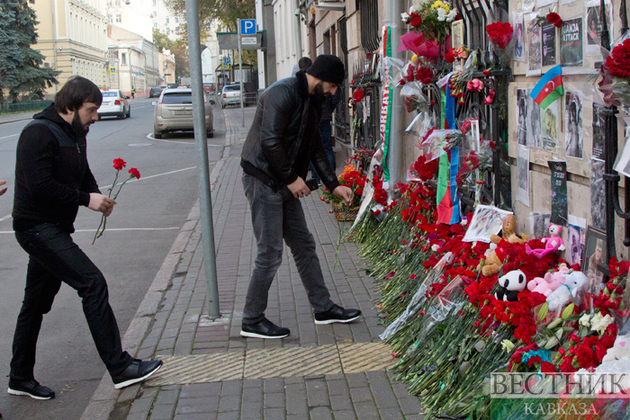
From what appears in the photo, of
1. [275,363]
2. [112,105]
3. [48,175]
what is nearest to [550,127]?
[275,363]

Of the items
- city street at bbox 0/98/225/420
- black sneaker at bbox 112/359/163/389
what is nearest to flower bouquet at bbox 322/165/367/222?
city street at bbox 0/98/225/420

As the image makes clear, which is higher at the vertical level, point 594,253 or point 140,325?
point 594,253

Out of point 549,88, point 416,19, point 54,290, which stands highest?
point 416,19

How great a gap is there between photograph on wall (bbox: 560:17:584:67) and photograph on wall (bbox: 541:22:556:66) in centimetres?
8

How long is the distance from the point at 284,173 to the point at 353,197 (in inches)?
144

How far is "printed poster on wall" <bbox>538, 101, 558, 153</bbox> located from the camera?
337 centimetres

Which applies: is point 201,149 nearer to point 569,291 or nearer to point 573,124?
point 573,124

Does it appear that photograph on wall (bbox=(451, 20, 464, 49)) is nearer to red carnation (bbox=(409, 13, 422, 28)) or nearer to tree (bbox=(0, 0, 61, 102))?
red carnation (bbox=(409, 13, 422, 28))

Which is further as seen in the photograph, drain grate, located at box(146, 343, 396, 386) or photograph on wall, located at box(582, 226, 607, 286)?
drain grate, located at box(146, 343, 396, 386)

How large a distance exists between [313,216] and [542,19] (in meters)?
5.49

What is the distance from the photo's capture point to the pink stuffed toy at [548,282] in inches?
120

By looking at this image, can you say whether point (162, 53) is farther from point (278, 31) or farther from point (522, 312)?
point (522, 312)

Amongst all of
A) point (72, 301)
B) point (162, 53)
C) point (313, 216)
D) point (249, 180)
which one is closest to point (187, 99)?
point (313, 216)

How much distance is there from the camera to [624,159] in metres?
2.61
